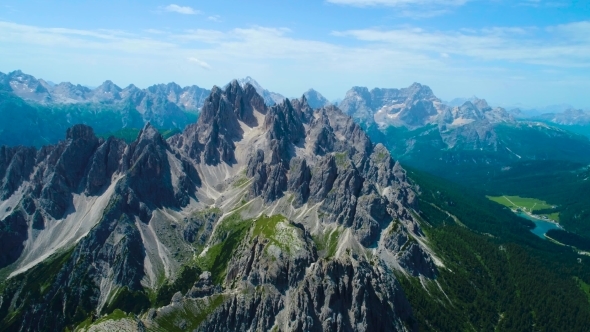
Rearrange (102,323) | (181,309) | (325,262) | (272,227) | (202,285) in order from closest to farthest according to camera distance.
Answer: (102,323) → (181,309) → (325,262) → (202,285) → (272,227)

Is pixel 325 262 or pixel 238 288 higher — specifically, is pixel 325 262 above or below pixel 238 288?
above

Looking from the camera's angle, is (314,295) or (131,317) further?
(314,295)

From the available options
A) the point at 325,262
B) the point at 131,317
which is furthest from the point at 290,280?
the point at 131,317

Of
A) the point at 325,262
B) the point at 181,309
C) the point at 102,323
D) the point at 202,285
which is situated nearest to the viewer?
the point at 102,323

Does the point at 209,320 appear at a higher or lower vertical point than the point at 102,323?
lower

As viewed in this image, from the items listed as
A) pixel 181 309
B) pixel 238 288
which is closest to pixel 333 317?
pixel 238 288

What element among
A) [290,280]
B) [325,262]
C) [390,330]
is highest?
[325,262]

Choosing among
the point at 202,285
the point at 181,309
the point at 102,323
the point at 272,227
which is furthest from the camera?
the point at 272,227

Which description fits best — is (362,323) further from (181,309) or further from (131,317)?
(131,317)

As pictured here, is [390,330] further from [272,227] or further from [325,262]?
[272,227]
